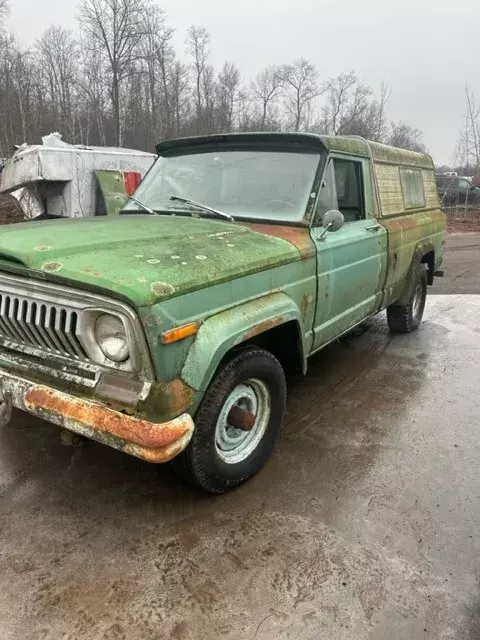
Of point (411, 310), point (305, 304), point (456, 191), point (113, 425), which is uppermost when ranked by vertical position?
point (456, 191)

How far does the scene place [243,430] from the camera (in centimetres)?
296

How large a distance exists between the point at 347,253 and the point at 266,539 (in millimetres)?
2218

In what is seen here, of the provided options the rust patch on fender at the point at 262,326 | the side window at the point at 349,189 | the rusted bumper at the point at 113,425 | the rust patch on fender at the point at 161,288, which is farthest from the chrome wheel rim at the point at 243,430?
the side window at the point at 349,189

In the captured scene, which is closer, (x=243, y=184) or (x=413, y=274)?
(x=243, y=184)

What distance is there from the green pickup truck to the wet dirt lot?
0.36m

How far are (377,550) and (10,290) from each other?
228cm

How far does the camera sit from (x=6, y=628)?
6.63 ft

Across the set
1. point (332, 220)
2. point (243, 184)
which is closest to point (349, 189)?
point (332, 220)

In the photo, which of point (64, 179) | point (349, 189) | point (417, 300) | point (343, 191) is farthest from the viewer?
point (64, 179)

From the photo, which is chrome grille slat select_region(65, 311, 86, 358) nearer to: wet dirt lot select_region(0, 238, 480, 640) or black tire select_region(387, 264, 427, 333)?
wet dirt lot select_region(0, 238, 480, 640)

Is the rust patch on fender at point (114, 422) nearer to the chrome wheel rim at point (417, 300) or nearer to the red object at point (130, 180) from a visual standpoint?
the chrome wheel rim at point (417, 300)

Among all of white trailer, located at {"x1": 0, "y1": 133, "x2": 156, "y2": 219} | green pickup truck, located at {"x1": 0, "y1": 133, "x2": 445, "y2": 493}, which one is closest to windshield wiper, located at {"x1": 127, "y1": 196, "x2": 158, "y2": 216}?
green pickup truck, located at {"x1": 0, "y1": 133, "x2": 445, "y2": 493}

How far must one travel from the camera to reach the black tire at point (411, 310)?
5.75 metres

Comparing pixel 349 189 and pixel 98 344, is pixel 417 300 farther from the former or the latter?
pixel 98 344
